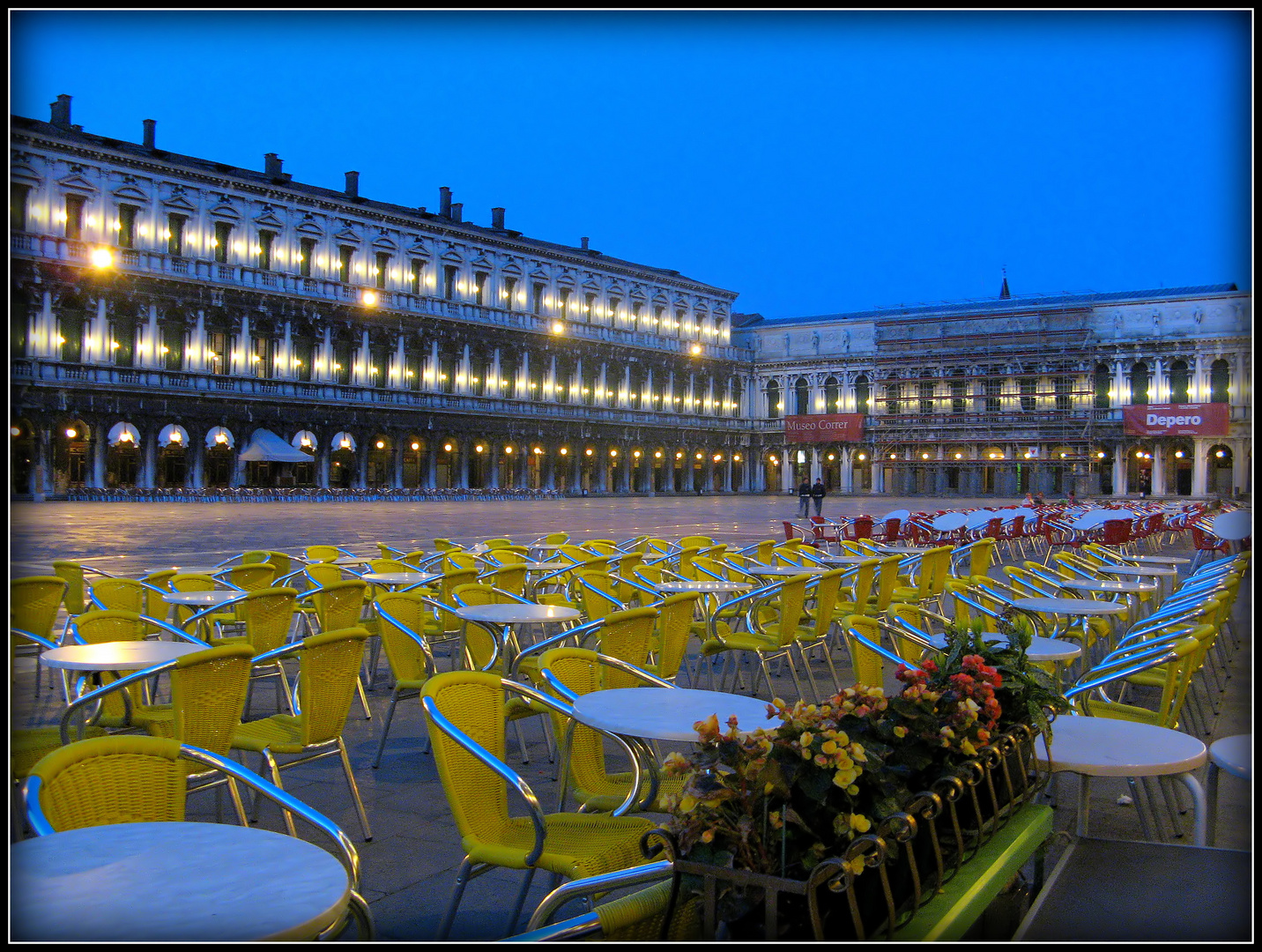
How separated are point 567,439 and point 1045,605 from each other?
45265mm

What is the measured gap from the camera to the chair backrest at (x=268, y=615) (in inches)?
206

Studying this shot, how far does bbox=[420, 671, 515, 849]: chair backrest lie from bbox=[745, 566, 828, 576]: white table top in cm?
486

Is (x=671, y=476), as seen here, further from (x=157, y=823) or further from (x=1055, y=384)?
(x=157, y=823)

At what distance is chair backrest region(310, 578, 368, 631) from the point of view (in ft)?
18.0

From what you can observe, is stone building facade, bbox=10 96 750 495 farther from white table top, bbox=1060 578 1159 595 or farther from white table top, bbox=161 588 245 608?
white table top, bbox=1060 578 1159 595

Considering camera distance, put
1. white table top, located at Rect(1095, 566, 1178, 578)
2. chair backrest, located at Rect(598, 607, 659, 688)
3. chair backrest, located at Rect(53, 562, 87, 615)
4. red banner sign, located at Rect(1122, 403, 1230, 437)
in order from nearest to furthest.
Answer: chair backrest, located at Rect(598, 607, 659, 688)
chair backrest, located at Rect(53, 562, 87, 615)
white table top, located at Rect(1095, 566, 1178, 578)
red banner sign, located at Rect(1122, 403, 1230, 437)

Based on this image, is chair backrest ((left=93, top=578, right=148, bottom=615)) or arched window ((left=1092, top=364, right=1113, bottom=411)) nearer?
chair backrest ((left=93, top=578, right=148, bottom=615))

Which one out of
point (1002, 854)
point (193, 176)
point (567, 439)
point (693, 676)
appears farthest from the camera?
point (567, 439)

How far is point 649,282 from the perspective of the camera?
56031 mm

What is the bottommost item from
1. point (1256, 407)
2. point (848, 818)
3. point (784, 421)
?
point (848, 818)

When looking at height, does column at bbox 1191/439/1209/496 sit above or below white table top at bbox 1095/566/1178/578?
above

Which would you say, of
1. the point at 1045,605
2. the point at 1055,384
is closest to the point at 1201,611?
the point at 1045,605

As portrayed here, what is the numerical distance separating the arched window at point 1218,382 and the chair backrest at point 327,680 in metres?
52.9

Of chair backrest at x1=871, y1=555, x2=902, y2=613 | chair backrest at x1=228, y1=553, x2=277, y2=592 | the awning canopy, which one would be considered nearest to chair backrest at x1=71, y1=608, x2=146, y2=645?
chair backrest at x1=228, y1=553, x2=277, y2=592
